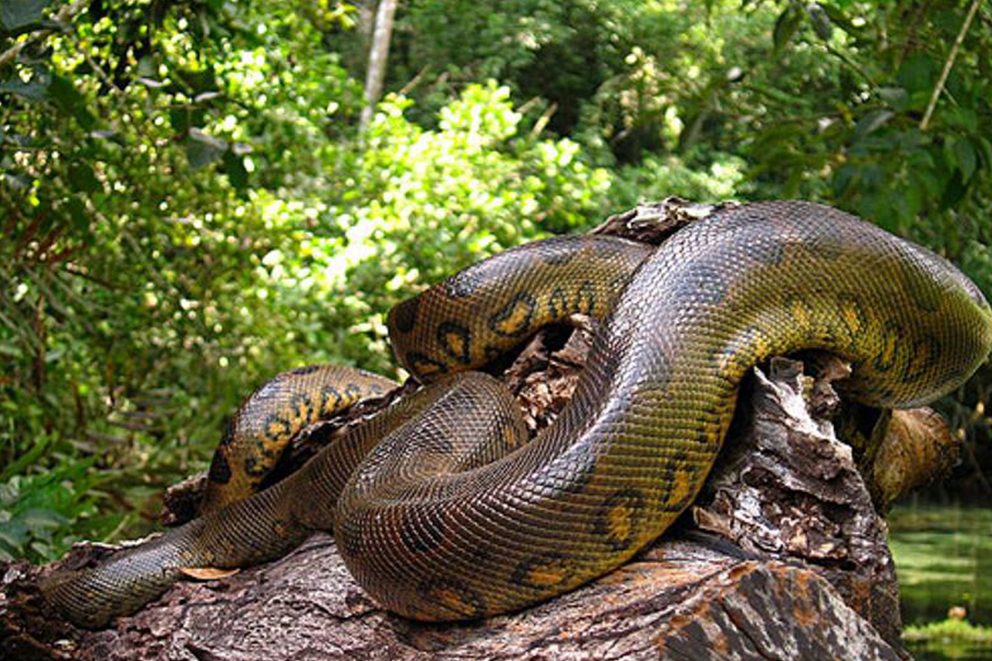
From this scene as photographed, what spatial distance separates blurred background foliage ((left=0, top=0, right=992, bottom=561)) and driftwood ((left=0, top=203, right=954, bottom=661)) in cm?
79

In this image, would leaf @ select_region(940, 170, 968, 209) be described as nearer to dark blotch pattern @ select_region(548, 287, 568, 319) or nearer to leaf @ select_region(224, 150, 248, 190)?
dark blotch pattern @ select_region(548, 287, 568, 319)

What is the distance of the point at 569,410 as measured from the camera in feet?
7.23

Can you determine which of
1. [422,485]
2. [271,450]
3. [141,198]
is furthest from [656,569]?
[141,198]

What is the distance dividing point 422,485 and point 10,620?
107 cm

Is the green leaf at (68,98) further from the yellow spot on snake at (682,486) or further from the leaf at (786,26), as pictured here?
the leaf at (786,26)

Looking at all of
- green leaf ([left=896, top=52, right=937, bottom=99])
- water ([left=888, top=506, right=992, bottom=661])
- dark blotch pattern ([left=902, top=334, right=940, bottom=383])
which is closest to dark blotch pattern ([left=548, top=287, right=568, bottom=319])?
dark blotch pattern ([left=902, top=334, right=940, bottom=383])

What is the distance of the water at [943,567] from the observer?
9.38 metres

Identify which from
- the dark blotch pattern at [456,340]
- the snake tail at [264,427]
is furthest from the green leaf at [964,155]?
the snake tail at [264,427]

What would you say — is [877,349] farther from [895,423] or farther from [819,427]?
[895,423]

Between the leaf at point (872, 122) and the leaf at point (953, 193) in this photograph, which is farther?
the leaf at point (953, 193)

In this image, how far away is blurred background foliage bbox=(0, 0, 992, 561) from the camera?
3312mm

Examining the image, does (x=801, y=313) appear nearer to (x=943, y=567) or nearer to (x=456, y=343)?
(x=456, y=343)

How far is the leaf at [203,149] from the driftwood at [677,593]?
0.89 metres

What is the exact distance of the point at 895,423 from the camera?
3127mm
